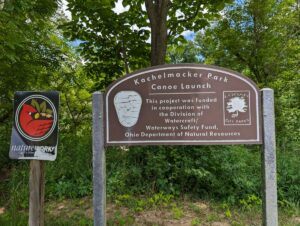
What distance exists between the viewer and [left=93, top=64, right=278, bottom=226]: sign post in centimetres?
344

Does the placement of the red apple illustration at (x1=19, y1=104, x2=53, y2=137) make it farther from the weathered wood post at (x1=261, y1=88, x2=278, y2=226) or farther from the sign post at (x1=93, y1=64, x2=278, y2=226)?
the weathered wood post at (x1=261, y1=88, x2=278, y2=226)

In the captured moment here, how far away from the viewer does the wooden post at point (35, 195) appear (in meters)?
3.60

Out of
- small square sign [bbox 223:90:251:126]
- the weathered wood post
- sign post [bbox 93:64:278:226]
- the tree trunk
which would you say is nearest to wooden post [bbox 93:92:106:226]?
sign post [bbox 93:64:278:226]

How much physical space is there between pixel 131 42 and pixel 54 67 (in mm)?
1577

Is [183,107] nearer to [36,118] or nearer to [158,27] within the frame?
[36,118]

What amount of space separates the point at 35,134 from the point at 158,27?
381 cm

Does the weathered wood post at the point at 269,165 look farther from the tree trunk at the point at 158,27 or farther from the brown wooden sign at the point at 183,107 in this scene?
the tree trunk at the point at 158,27

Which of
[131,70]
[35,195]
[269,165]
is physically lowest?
[35,195]

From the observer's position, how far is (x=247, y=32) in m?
9.44

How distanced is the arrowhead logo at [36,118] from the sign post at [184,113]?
0.45 m

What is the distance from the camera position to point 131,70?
7383 millimetres

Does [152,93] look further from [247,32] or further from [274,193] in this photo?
[247,32]

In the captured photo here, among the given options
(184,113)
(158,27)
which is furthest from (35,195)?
(158,27)

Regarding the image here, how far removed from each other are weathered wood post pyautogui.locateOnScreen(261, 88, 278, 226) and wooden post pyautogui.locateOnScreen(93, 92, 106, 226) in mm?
1624
